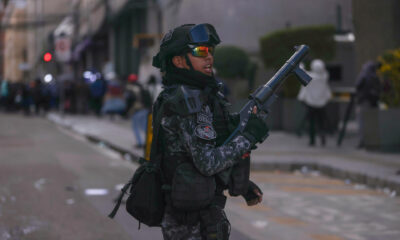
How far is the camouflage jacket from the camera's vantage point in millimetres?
3480

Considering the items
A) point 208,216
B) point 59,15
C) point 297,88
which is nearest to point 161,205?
point 208,216

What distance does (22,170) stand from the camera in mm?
12406

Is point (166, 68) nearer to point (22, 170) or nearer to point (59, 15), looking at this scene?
point (22, 170)

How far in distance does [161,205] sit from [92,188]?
6.73 metres

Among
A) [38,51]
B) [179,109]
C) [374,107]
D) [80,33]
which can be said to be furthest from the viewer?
[38,51]

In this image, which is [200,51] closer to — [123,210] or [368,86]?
[123,210]

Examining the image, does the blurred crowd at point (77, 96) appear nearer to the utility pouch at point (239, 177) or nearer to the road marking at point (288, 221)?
the road marking at point (288, 221)

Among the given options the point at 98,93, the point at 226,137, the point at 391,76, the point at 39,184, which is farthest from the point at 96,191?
the point at 98,93

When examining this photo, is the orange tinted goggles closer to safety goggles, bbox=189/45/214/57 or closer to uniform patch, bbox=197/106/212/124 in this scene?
safety goggles, bbox=189/45/214/57

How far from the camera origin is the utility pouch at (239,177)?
3686mm

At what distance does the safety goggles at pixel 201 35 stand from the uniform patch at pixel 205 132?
44 centimetres

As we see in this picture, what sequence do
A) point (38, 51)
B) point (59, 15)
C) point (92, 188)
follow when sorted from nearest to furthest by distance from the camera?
point (92, 188) < point (59, 15) < point (38, 51)

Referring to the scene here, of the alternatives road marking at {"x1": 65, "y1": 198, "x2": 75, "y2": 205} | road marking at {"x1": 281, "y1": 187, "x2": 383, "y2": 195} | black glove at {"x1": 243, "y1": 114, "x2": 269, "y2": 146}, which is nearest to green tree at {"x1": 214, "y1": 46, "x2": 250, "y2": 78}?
road marking at {"x1": 281, "y1": 187, "x2": 383, "y2": 195}

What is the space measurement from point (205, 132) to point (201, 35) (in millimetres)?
508
